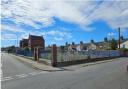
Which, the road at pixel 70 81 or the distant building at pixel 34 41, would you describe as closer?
the road at pixel 70 81

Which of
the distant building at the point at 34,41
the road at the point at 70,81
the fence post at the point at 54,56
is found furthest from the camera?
the distant building at the point at 34,41

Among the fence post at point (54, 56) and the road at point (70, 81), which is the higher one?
the fence post at point (54, 56)

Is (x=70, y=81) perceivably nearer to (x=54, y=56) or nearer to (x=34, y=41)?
(x=54, y=56)

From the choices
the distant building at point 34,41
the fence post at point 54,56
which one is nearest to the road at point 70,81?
the fence post at point 54,56

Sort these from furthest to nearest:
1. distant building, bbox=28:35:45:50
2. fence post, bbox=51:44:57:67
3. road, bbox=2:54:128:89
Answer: distant building, bbox=28:35:45:50
fence post, bbox=51:44:57:67
road, bbox=2:54:128:89

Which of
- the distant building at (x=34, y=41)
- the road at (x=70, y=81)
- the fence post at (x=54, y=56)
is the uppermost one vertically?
the distant building at (x=34, y=41)

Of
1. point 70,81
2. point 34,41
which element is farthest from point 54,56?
point 34,41

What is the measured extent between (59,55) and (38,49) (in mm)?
8153

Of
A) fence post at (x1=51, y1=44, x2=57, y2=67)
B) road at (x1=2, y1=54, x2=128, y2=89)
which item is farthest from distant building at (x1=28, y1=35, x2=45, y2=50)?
road at (x1=2, y1=54, x2=128, y2=89)

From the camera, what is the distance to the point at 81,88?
10008 millimetres

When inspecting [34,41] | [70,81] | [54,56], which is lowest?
[70,81]

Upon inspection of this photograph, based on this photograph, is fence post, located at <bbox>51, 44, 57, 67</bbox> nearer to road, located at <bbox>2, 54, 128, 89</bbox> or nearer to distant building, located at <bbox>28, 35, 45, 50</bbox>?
road, located at <bbox>2, 54, 128, 89</bbox>

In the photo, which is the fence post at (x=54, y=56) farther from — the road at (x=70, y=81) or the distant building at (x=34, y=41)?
the distant building at (x=34, y=41)

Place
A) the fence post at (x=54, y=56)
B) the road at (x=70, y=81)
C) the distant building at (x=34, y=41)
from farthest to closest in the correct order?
the distant building at (x=34, y=41) → the fence post at (x=54, y=56) → the road at (x=70, y=81)
